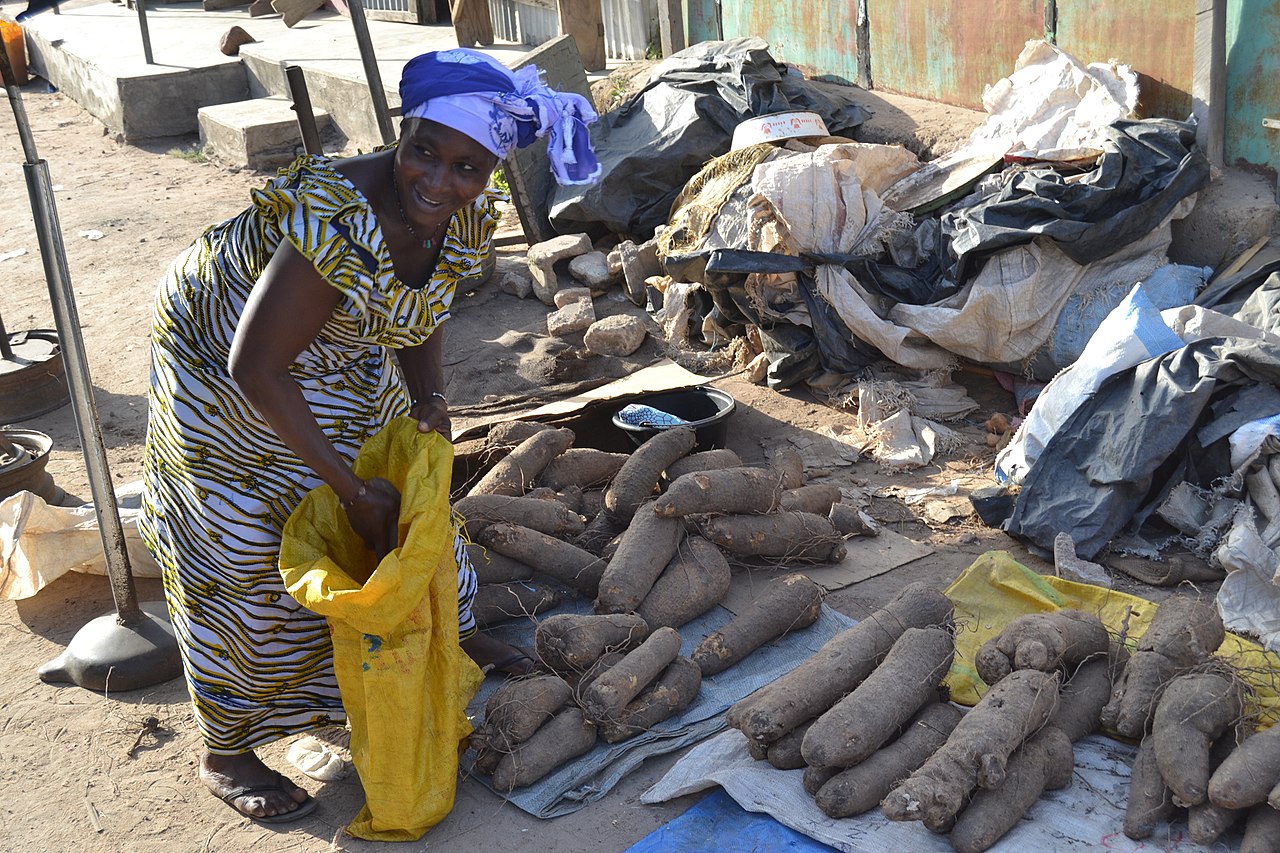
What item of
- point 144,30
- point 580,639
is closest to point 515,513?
point 580,639

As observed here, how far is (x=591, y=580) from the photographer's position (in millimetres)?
3686

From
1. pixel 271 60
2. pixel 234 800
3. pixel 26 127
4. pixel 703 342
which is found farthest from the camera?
pixel 271 60

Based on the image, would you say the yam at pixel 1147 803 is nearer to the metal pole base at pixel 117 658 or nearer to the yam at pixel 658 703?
the yam at pixel 658 703

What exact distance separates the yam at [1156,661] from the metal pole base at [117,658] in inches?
111

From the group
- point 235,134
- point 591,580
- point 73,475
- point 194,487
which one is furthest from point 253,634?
point 235,134

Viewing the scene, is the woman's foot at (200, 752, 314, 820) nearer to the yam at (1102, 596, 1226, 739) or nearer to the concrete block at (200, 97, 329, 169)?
the yam at (1102, 596, 1226, 739)

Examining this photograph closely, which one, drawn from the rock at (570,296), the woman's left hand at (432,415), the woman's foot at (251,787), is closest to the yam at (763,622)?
the woman's left hand at (432,415)

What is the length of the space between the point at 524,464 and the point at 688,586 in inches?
36.4

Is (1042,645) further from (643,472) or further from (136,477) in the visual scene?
(136,477)

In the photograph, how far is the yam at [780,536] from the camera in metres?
3.77

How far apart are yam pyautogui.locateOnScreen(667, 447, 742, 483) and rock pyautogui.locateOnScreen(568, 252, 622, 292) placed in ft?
9.13

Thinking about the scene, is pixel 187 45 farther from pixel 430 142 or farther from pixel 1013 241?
pixel 430 142

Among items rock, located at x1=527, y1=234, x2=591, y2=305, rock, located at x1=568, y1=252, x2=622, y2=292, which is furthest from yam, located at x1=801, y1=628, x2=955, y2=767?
rock, located at x1=527, y1=234, x2=591, y2=305

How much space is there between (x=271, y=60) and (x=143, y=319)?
5319 millimetres
